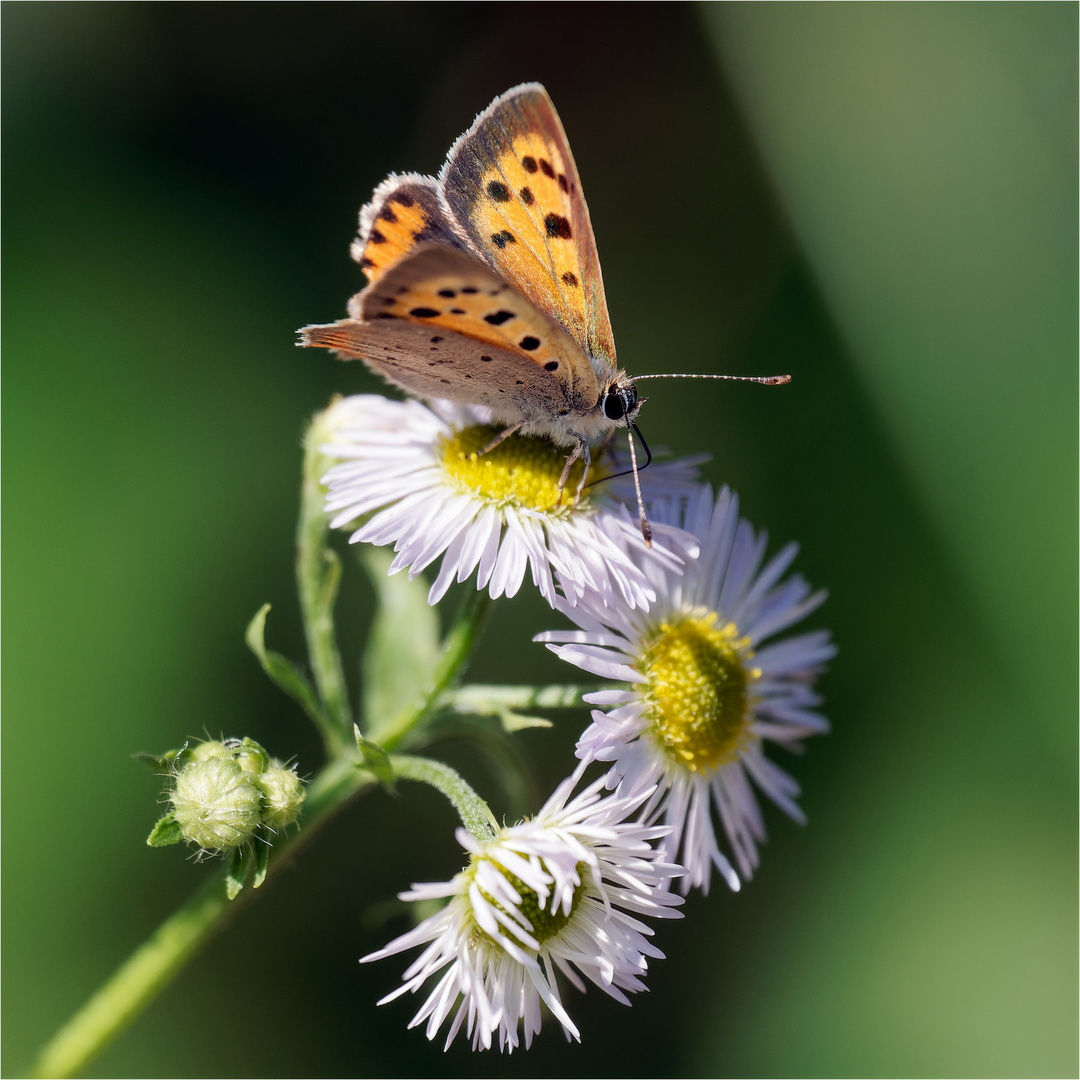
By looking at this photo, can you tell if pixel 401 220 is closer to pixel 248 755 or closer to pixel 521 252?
pixel 521 252

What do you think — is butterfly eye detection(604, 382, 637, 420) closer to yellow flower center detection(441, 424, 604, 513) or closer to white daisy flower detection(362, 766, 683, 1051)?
yellow flower center detection(441, 424, 604, 513)

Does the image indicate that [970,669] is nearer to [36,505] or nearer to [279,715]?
[279,715]

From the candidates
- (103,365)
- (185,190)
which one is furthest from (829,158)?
(103,365)

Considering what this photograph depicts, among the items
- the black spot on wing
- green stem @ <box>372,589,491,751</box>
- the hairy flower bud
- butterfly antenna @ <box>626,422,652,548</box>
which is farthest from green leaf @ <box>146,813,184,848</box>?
the black spot on wing

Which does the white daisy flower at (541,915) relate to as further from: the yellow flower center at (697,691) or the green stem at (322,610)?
the green stem at (322,610)

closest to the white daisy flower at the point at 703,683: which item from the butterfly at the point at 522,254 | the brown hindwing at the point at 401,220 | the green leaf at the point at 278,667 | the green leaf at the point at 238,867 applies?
the butterfly at the point at 522,254
